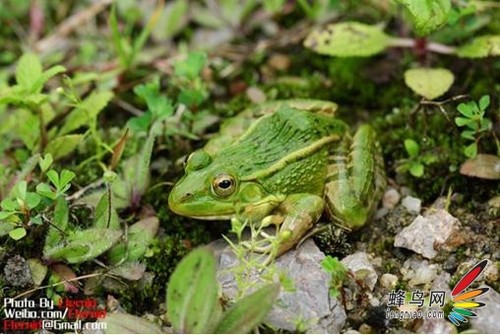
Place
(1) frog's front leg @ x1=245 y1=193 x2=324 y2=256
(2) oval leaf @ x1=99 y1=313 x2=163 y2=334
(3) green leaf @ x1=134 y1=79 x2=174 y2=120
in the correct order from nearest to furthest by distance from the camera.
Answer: (2) oval leaf @ x1=99 y1=313 x2=163 y2=334 → (1) frog's front leg @ x1=245 y1=193 x2=324 y2=256 → (3) green leaf @ x1=134 y1=79 x2=174 y2=120

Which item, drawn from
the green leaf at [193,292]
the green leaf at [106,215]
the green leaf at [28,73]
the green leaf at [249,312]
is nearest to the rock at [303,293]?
the green leaf at [249,312]

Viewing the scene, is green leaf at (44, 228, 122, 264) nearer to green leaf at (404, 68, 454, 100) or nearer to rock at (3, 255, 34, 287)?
rock at (3, 255, 34, 287)

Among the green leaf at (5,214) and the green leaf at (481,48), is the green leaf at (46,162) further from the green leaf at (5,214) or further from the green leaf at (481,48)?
the green leaf at (481,48)

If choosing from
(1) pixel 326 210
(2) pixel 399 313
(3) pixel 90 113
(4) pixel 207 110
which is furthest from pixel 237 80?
(2) pixel 399 313

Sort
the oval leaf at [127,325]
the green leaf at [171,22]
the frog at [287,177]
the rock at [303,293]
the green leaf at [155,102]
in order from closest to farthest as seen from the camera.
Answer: the oval leaf at [127,325]
the rock at [303,293]
the frog at [287,177]
the green leaf at [155,102]
the green leaf at [171,22]

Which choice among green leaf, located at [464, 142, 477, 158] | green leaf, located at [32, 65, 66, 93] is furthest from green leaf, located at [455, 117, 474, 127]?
green leaf, located at [32, 65, 66, 93]

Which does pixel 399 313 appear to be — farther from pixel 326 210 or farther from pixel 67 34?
pixel 67 34
